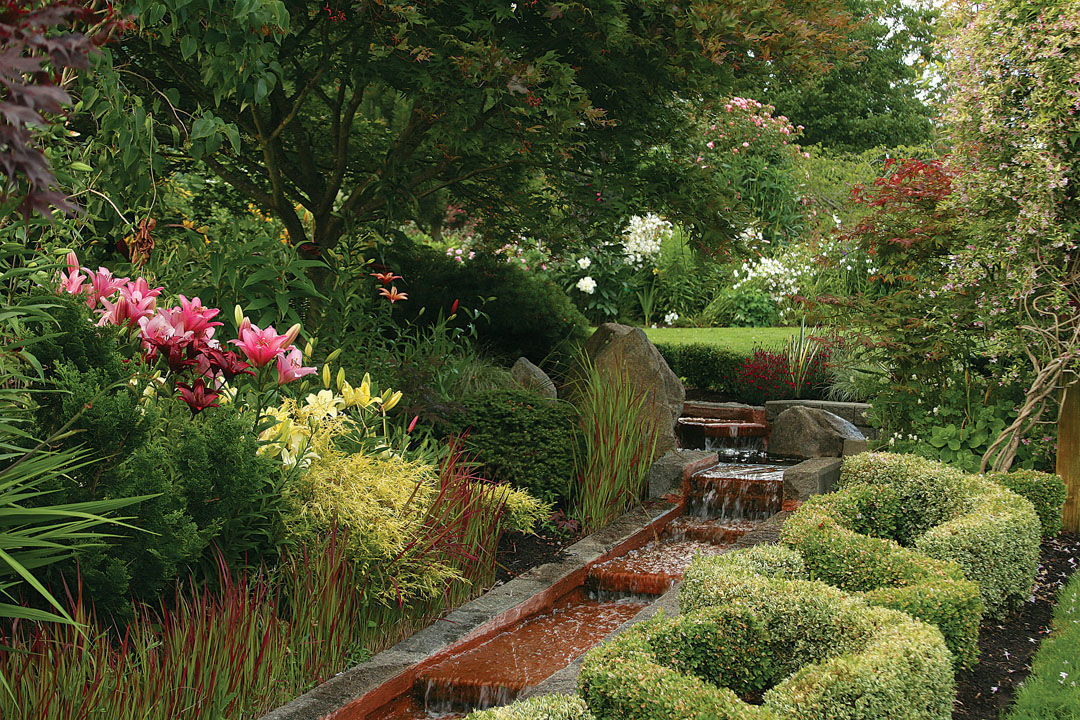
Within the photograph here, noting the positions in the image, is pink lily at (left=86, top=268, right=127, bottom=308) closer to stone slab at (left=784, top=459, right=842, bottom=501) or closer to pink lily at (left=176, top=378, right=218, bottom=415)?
pink lily at (left=176, top=378, right=218, bottom=415)

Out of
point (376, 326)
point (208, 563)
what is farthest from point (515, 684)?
point (376, 326)

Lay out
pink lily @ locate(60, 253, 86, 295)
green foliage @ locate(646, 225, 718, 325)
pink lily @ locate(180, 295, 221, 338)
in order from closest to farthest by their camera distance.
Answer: pink lily @ locate(180, 295, 221, 338) → pink lily @ locate(60, 253, 86, 295) → green foliage @ locate(646, 225, 718, 325)

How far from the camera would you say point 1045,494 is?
5.63m

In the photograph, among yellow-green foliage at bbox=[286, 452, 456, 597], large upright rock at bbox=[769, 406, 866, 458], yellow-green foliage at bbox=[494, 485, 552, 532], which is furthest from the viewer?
large upright rock at bbox=[769, 406, 866, 458]

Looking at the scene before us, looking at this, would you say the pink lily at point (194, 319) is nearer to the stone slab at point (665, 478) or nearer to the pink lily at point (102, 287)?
the pink lily at point (102, 287)

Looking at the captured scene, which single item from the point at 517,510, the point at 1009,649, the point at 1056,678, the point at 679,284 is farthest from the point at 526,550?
the point at 679,284

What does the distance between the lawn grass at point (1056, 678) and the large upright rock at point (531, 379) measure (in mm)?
3951

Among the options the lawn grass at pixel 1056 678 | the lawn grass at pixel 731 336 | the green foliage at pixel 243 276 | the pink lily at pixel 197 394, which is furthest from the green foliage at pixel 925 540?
the lawn grass at pixel 731 336

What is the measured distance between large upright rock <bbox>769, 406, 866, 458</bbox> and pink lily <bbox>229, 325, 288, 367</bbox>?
5921 mm

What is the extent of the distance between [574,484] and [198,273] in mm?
2890

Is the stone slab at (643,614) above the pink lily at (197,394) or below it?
below

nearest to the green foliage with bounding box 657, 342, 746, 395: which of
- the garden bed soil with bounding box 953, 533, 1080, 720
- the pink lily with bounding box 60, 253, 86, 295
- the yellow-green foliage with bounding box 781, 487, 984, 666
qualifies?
the garden bed soil with bounding box 953, 533, 1080, 720

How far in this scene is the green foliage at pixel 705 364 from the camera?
10.0 m

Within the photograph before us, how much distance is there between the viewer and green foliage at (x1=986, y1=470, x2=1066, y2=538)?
5.63 m
